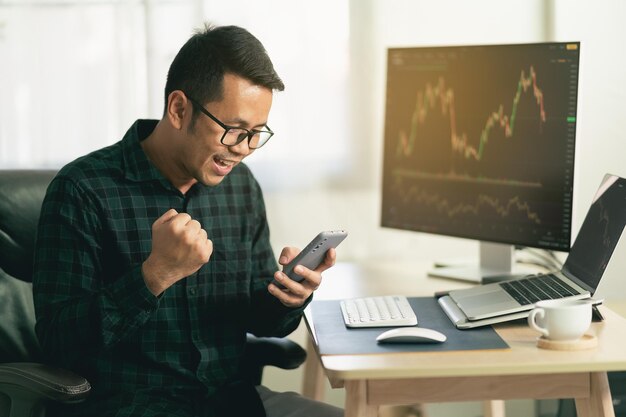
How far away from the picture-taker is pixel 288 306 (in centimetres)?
173

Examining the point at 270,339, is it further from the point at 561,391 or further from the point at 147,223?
the point at 561,391

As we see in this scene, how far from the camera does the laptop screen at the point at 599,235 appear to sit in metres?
1.60

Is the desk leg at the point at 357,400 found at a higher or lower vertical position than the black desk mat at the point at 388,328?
lower

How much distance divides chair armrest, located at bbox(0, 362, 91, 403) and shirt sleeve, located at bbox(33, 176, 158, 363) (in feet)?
0.24

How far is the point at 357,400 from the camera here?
4.58 feet

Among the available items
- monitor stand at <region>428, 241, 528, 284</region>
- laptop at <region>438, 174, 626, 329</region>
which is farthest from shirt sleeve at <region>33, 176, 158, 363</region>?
monitor stand at <region>428, 241, 528, 284</region>

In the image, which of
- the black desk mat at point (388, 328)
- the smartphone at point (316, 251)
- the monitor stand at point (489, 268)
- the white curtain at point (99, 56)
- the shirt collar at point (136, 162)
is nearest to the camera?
the black desk mat at point (388, 328)

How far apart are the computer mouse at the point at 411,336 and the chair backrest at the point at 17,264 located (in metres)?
0.78

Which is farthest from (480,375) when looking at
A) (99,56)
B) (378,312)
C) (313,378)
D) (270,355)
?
(99,56)

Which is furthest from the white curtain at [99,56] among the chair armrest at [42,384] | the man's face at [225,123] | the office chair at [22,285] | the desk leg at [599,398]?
the desk leg at [599,398]

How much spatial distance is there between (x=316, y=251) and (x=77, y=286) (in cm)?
43

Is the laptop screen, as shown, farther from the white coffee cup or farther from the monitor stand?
the monitor stand

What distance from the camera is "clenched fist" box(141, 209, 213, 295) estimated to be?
1.43 meters

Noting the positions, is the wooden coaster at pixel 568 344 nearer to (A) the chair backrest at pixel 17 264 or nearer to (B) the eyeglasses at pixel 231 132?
(B) the eyeglasses at pixel 231 132
